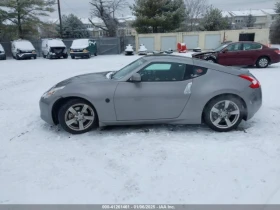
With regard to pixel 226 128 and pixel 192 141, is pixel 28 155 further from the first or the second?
pixel 226 128

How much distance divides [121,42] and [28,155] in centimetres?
2454

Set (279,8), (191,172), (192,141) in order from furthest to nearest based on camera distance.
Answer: (279,8) → (192,141) → (191,172)

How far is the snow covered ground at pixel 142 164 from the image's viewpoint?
2.62 meters

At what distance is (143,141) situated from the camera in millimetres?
3838

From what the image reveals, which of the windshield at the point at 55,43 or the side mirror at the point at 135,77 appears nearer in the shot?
the side mirror at the point at 135,77

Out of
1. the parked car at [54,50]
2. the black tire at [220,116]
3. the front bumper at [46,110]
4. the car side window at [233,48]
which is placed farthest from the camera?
the parked car at [54,50]

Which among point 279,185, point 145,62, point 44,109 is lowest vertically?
point 279,185

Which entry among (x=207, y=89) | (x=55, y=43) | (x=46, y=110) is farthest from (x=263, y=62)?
(x=55, y=43)

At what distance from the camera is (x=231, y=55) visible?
12.0m

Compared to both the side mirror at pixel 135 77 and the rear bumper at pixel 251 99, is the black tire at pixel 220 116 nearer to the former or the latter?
the rear bumper at pixel 251 99

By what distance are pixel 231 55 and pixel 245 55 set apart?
0.69 meters

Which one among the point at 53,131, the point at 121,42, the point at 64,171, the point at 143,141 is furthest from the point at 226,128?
the point at 121,42

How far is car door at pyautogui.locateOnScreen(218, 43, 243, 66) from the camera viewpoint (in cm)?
1198

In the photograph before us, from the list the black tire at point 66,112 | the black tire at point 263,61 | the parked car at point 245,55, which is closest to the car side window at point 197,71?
the black tire at point 66,112
